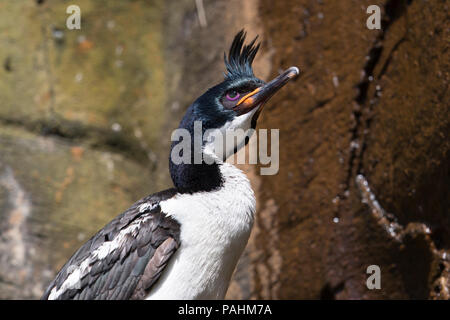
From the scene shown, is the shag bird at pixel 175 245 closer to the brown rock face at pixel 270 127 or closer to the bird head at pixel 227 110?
the bird head at pixel 227 110

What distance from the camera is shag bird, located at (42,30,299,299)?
3219 millimetres

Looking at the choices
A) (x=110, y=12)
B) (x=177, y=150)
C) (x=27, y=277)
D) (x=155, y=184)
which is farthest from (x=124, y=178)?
(x=177, y=150)

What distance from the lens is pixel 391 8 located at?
4.57 meters

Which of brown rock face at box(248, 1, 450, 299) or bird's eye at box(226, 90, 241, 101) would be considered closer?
bird's eye at box(226, 90, 241, 101)

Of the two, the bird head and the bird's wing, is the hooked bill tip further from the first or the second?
the bird's wing

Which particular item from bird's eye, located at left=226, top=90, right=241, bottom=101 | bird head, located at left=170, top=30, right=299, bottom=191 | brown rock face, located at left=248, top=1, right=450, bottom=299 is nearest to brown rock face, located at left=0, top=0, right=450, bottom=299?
brown rock face, located at left=248, top=1, right=450, bottom=299

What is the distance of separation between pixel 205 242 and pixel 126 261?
422 mm

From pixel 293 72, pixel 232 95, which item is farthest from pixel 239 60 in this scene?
pixel 293 72

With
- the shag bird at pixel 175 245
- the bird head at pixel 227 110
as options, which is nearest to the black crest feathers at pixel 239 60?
the bird head at pixel 227 110

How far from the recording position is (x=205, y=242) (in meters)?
3.23

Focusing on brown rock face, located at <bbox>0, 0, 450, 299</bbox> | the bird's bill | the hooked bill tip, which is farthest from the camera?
brown rock face, located at <bbox>0, 0, 450, 299</bbox>

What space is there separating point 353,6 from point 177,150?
6.47 feet
